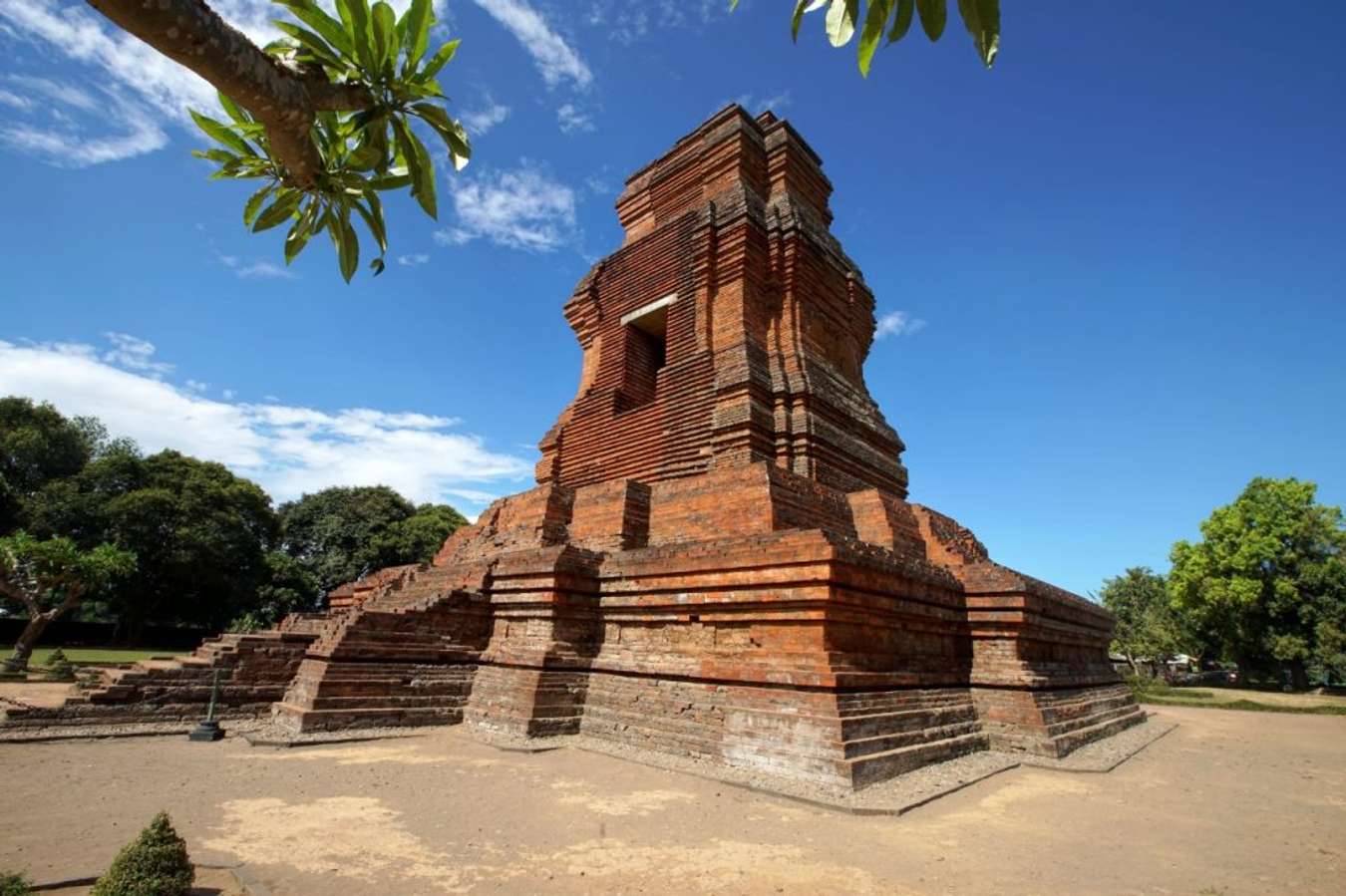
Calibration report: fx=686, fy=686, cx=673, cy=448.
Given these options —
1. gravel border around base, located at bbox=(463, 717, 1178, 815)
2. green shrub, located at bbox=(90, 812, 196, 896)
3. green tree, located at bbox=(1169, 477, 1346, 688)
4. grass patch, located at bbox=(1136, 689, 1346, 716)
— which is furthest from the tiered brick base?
green tree, located at bbox=(1169, 477, 1346, 688)

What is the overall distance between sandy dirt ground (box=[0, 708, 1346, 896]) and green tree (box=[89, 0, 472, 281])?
3835mm

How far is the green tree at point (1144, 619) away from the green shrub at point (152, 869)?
99.6 ft

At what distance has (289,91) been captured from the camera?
10.2 feet

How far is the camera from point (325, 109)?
3.47m

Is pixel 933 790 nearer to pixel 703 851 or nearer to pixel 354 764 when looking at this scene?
pixel 703 851

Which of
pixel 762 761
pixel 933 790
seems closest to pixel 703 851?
pixel 762 761

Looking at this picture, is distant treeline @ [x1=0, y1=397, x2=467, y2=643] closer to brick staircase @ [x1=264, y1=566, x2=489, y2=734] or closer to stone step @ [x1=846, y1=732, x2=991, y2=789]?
brick staircase @ [x1=264, y1=566, x2=489, y2=734]

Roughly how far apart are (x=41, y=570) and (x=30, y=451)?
1986 centimetres

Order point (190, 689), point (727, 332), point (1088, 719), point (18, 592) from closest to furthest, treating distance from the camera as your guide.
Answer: point (190, 689), point (1088, 719), point (727, 332), point (18, 592)

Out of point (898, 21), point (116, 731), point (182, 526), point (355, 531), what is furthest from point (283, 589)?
point (898, 21)

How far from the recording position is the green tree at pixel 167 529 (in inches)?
1229

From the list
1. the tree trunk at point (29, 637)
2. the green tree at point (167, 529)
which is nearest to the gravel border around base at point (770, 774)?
the tree trunk at point (29, 637)

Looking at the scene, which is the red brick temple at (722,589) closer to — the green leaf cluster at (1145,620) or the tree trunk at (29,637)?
the tree trunk at (29,637)

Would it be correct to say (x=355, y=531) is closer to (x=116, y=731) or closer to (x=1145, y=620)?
(x=116, y=731)
